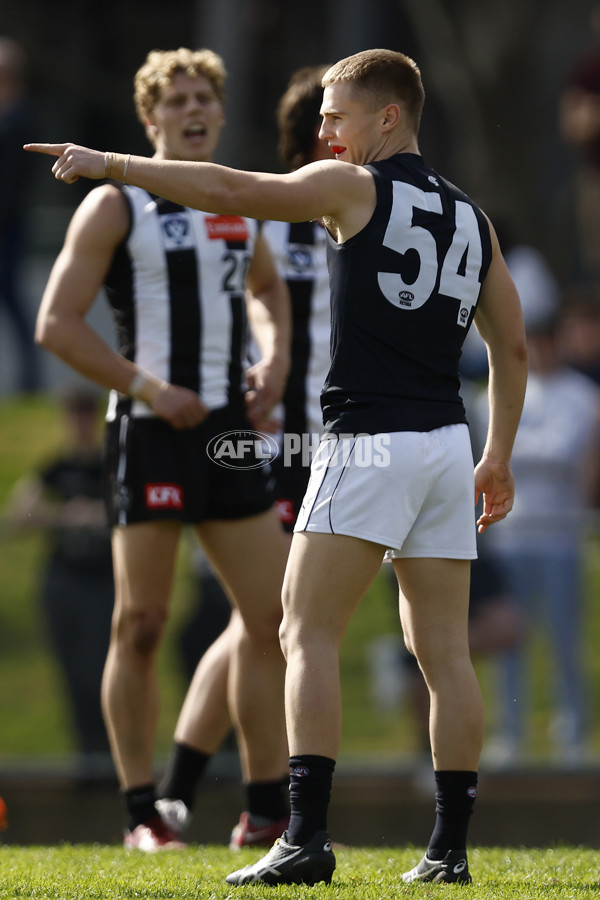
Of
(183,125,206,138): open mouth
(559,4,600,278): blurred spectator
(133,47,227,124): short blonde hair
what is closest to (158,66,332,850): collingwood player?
(133,47,227,124): short blonde hair

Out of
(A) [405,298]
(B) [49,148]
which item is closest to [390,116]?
(A) [405,298]

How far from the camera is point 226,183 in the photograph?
13.6 feet

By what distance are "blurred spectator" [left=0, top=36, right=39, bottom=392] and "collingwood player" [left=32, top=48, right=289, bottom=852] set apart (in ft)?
26.3

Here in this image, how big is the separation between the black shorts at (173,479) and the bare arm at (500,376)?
1109 millimetres

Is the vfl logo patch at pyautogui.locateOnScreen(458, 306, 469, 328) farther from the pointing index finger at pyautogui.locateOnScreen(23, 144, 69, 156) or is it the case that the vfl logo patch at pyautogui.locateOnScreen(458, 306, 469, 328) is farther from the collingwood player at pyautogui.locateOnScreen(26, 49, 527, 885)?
the pointing index finger at pyautogui.locateOnScreen(23, 144, 69, 156)

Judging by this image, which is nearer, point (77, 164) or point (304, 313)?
point (77, 164)

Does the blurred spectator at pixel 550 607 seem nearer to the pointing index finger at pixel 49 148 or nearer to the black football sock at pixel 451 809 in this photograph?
the black football sock at pixel 451 809

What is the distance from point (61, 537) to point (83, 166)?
5.36 meters

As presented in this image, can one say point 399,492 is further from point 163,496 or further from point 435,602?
point 163,496

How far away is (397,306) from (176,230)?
149cm

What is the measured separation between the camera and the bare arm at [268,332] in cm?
578

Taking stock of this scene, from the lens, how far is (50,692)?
Result: 9734mm

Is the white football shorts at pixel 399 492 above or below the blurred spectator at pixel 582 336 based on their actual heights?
below

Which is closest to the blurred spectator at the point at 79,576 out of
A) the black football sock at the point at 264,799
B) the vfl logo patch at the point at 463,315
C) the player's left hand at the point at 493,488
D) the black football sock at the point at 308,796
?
the black football sock at the point at 264,799
